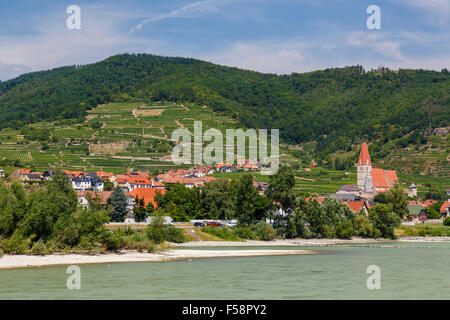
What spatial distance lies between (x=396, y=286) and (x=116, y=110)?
12132 cm

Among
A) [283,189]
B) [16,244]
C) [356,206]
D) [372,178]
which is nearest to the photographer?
[16,244]

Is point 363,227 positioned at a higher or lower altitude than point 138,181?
lower

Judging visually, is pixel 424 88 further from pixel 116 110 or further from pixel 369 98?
pixel 116 110

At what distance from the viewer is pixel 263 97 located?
18100 centimetres

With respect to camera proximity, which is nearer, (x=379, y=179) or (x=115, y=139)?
(x=379, y=179)

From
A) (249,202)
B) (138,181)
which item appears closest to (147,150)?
(138,181)

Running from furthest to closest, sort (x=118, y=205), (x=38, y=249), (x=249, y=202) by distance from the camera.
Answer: (x=118, y=205) → (x=249, y=202) → (x=38, y=249)

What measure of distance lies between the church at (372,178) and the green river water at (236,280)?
68757mm

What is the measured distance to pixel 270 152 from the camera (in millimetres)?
119500

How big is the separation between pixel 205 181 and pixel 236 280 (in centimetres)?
5191

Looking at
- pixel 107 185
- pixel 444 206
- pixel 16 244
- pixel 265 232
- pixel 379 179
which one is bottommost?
pixel 444 206

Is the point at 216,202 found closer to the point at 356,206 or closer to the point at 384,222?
the point at 384,222
